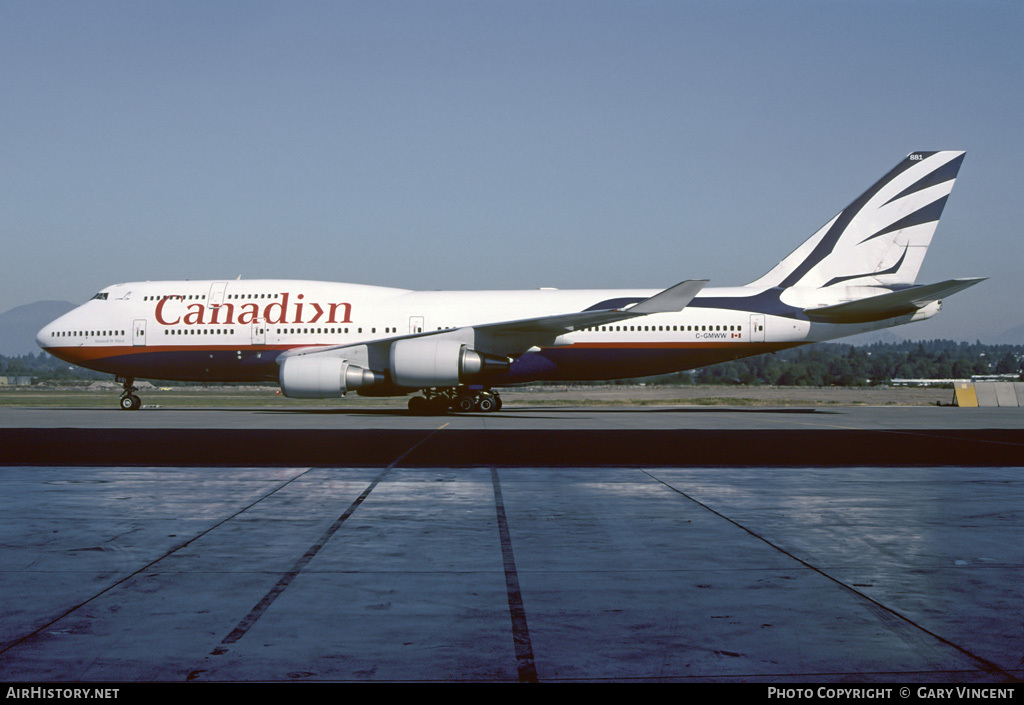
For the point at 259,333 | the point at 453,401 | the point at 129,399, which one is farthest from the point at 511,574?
the point at 129,399

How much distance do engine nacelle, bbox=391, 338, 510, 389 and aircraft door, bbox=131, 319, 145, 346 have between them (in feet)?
30.3

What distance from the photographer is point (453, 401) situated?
28250 mm

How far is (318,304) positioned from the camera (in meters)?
28.4

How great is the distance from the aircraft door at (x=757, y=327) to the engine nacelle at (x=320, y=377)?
1155 centimetres

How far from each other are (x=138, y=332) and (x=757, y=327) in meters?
19.9

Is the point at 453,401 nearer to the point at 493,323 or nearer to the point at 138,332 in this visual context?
the point at 493,323

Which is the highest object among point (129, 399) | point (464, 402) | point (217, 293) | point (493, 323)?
point (217, 293)

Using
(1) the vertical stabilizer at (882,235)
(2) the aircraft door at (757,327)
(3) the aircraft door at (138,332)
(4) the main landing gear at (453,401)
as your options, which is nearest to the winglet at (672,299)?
(2) the aircraft door at (757,327)

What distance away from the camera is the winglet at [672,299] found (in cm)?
2438

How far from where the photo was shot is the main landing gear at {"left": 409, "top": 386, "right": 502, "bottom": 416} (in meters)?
28.0

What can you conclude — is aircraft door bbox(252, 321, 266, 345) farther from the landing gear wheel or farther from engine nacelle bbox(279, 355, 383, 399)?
the landing gear wheel
